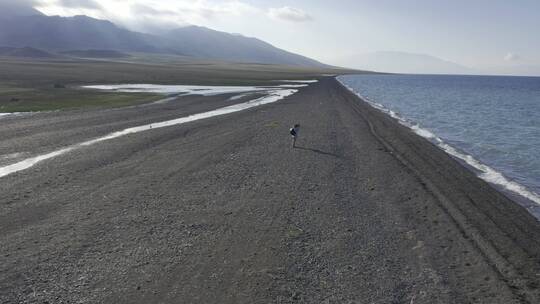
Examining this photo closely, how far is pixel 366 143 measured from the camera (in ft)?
104

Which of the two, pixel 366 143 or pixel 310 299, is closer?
pixel 310 299

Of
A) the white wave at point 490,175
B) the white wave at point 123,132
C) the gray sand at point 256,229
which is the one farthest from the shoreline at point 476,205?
the white wave at point 123,132

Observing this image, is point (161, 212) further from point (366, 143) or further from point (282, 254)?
point (366, 143)

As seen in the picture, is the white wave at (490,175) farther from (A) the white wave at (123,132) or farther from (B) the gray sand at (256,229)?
(A) the white wave at (123,132)

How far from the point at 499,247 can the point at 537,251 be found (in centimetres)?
114

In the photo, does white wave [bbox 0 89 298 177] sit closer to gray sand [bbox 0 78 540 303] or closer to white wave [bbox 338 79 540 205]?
gray sand [bbox 0 78 540 303]

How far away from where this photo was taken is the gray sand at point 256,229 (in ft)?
35.8

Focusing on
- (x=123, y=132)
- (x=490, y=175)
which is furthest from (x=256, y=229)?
(x=123, y=132)

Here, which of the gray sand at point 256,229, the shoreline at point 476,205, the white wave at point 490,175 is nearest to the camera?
the gray sand at point 256,229

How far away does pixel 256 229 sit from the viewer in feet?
48.6

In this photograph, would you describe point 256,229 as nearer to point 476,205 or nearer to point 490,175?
point 476,205

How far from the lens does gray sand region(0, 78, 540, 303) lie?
10.9 meters

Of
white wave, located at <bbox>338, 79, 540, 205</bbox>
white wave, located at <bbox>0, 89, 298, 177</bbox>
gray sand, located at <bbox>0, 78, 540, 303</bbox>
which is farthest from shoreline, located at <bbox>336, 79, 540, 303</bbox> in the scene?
white wave, located at <bbox>0, 89, 298, 177</bbox>

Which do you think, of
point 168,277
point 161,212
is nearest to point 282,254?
point 168,277
